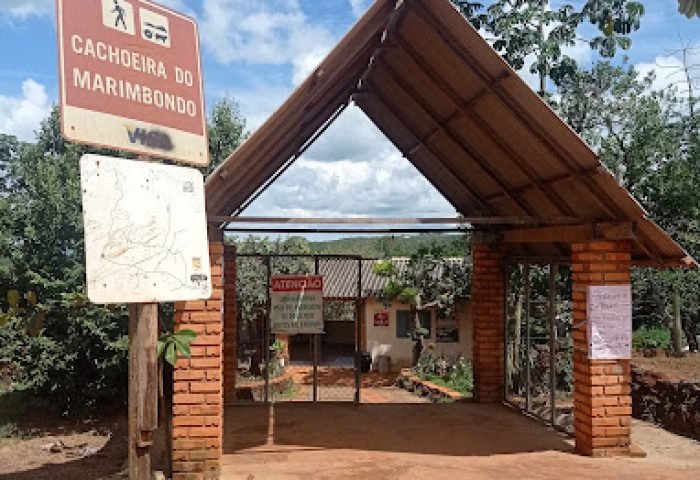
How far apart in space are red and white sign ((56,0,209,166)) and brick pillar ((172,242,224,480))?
3.93 meters

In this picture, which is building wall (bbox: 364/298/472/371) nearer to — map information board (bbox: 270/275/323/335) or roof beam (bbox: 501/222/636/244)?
map information board (bbox: 270/275/323/335)

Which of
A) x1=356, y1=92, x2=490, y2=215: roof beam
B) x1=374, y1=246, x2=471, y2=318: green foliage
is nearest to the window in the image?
x1=374, y1=246, x2=471, y2=318: green foliage

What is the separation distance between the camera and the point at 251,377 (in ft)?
67.4

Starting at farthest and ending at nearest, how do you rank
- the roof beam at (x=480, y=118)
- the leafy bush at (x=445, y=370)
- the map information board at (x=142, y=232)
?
the leafy bush at (x=445, y=370) < the roof beam at (x=480, y=118) < the map information board at (x=142, y=232)

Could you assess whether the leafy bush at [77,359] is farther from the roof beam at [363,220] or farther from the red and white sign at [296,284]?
the roof beam at [363,220]

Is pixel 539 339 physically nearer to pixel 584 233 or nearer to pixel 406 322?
pixel 406 322

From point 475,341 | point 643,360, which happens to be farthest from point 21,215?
point 643,360

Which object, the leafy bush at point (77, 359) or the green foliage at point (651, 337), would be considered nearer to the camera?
the leafy bush at point (77, 359)

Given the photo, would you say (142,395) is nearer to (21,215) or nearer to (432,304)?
(21,215)

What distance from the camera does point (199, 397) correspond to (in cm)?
663

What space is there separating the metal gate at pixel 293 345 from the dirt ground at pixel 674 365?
7.34 meters

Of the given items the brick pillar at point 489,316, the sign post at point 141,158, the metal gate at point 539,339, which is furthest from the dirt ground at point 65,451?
the metal gate at point 539,339

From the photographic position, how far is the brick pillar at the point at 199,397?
21.6ft

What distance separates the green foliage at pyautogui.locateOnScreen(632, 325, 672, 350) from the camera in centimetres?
2330
